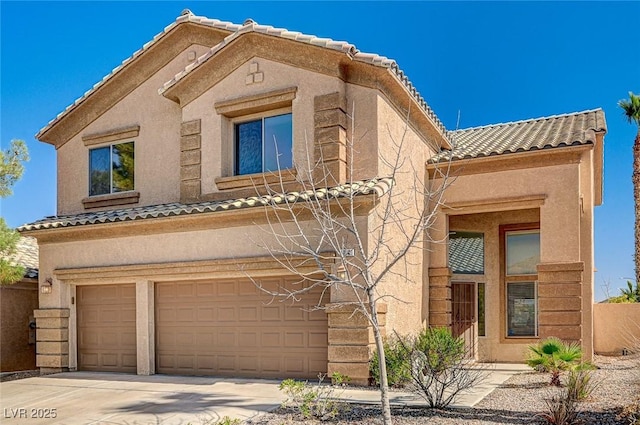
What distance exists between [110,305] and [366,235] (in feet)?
23.4

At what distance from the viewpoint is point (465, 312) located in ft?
53.9

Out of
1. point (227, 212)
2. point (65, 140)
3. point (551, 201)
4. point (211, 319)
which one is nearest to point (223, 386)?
point (211, 319)

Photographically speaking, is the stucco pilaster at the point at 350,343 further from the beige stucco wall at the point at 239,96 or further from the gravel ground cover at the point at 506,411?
the beige stucco wall at the point at 239,96

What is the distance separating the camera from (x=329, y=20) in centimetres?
1831

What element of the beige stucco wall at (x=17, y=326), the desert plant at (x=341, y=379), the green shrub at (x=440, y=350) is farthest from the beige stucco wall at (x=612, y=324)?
the beige stucco wall at (x=17, y=326)

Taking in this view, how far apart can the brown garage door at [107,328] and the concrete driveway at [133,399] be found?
753 mm

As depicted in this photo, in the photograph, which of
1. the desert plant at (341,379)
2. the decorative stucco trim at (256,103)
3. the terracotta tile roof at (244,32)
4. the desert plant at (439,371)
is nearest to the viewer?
the desert plant at (439,371)

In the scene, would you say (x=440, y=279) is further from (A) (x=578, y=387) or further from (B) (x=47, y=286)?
(B) (x=47, y=286)

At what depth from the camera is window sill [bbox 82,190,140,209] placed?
16000 mm

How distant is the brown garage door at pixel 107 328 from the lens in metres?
14.5

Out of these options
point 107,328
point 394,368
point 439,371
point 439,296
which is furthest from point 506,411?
point 107,328

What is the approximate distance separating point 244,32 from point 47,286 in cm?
813

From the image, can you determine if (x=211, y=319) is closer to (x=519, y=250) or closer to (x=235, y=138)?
(x=235, y=138)

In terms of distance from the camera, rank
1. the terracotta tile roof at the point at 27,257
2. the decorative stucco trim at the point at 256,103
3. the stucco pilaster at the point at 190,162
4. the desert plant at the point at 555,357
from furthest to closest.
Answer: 1. the terracotta tile roof at the point at 27,257
2. the stucco pilaster at the point at 190,162
3. the decorative stucco trim at the point at 256,103
4. the desert plant at the point at 555,357
